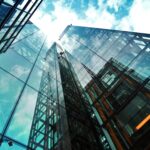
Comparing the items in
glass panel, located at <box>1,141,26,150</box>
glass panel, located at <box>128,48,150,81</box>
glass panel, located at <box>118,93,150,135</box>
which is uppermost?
glass panel, located at <box>128,48,150,81</box>

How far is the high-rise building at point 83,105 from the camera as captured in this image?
676 cm

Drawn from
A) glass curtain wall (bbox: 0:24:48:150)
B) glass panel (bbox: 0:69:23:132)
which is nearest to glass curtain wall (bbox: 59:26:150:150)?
glass curtain wall (bbox: 0:24:48:150)

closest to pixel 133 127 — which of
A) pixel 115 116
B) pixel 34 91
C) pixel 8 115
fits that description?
pixel 115 116

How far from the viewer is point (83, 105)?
11273mm

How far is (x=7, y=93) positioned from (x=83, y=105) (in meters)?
5.24

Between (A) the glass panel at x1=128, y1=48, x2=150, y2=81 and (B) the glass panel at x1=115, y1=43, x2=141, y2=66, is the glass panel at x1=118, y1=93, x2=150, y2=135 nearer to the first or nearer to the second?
(A) the glass panel at x1=128, y1=48, x2=150, y2=81

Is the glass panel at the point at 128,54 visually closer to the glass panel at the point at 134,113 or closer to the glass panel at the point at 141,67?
the glass panel at the point at 141,67

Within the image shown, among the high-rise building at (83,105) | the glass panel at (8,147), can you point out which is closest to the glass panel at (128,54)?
the high-rise building at (83,105)

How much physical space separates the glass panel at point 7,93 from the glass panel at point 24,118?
26cm

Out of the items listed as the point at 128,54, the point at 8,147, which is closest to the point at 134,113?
the point at 128,54

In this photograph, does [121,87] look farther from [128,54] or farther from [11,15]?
[11,15]

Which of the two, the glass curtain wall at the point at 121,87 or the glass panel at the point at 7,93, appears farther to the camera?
the glass curtain wall at the point at 121,87

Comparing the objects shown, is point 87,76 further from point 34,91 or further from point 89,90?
point 34,91

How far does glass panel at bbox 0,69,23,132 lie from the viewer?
614 cm
